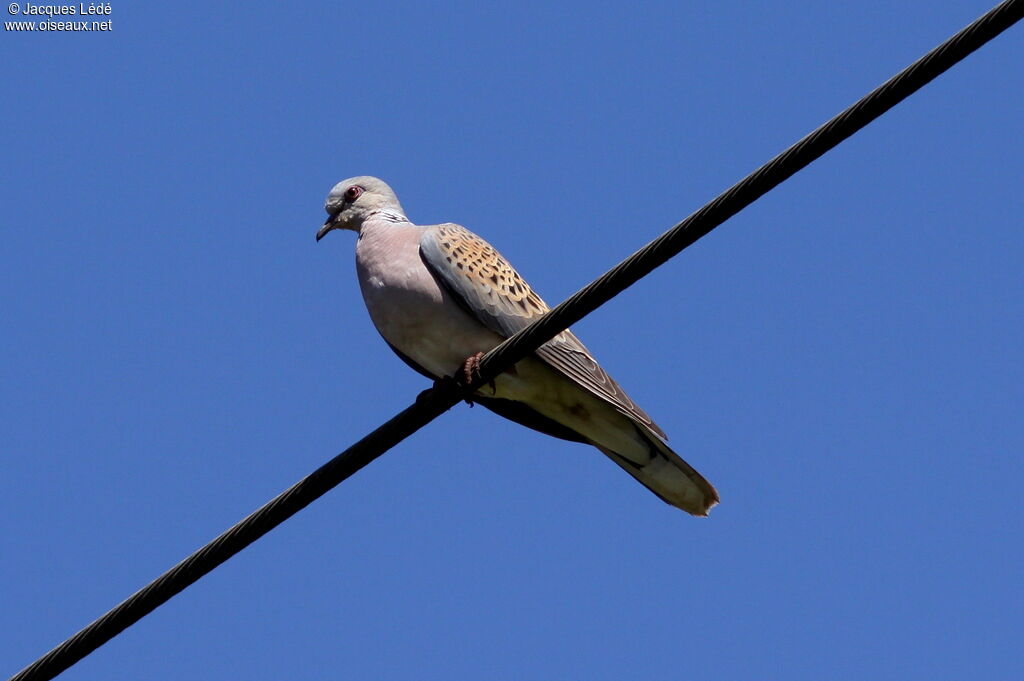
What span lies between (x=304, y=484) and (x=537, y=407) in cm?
191

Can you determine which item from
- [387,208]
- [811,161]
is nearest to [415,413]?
[811,161]

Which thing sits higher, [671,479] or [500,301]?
[500,301]

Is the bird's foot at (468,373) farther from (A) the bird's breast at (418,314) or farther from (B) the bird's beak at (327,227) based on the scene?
(B) the bird's beak at (327,227)

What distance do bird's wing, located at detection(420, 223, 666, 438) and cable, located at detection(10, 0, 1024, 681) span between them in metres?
0.94

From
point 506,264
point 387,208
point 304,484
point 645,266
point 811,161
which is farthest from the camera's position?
point 387,208

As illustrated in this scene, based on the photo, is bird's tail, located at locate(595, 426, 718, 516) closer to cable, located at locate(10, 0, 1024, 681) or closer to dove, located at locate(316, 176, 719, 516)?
dove, located at locate(316, 176, 719, 516)

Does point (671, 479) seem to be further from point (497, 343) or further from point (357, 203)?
point (357, 203)

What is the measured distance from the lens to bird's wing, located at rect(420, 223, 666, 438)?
593 centimetres

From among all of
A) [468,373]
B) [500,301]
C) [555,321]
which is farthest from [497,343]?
[555,321]

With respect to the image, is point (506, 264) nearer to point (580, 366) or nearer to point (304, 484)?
point (580, 366)

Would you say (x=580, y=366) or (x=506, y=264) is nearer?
(x=580, y=366)

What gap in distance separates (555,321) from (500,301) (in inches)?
72.8

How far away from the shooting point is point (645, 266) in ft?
13.2

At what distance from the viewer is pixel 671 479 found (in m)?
6.11
